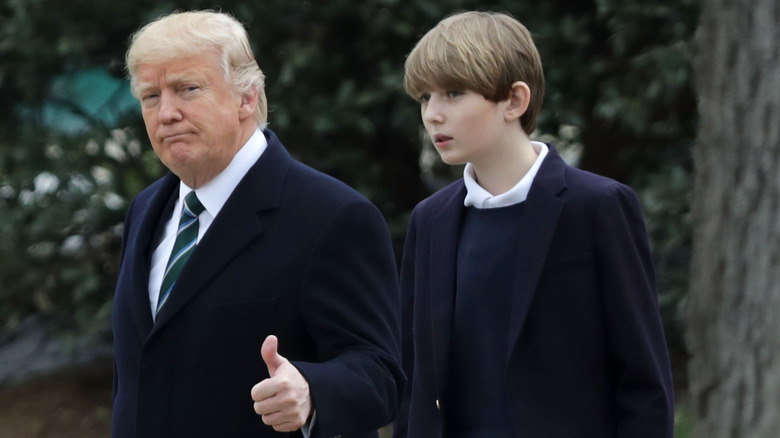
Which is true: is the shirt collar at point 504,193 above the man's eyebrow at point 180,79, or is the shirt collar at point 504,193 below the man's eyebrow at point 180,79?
below

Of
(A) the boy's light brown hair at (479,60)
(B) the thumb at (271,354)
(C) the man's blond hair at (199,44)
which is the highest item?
(C) the man's blond hair at (199,44)

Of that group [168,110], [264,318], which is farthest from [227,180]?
[264,318]

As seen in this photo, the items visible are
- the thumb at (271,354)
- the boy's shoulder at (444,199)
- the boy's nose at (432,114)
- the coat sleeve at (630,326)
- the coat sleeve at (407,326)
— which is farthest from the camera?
the coat sleeve at (407,326)

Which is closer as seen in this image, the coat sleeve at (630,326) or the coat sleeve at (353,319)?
the coat sleeve at (353,319)

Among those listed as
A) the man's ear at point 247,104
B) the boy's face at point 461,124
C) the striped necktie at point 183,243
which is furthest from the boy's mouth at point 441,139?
the striped necktie at point 183,243

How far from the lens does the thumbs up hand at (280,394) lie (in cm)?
260

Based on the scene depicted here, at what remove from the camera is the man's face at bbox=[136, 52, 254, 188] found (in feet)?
9.73

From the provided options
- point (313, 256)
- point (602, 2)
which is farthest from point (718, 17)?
point (313, 256)

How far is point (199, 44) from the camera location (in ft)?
9.80

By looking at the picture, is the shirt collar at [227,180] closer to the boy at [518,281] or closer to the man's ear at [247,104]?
the man's ear at [247,104]

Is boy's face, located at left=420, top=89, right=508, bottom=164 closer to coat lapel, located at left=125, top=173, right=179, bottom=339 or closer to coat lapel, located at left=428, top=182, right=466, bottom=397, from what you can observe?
coat lapel, located at left=428, top=182, right=466, bottom=397

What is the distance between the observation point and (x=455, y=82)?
10.5 ft

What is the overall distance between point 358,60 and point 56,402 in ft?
8.79

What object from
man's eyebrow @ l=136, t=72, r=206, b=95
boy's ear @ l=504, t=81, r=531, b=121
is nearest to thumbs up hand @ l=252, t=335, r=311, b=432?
man's eyebrow @ l=136, t=72, r=206, b=95
